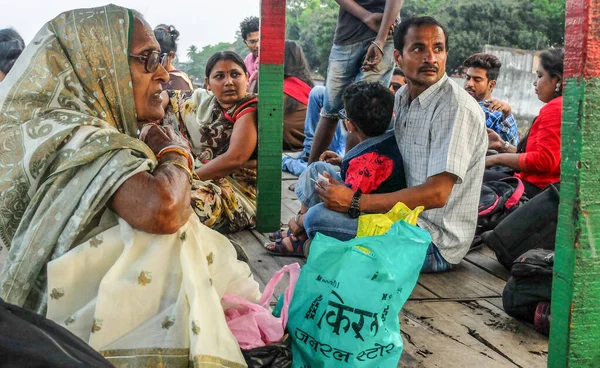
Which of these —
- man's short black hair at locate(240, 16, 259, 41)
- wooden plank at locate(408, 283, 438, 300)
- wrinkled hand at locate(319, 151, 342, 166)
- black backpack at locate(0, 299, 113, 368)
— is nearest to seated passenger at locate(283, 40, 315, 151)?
man's short black hair at locate(240, 16, 259, 41)

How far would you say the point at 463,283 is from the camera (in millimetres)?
2973

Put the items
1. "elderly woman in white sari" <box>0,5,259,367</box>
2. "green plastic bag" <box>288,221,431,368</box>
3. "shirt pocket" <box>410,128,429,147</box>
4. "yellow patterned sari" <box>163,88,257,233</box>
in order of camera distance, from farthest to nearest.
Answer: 1. "yellow patterned sari" <box>163,88,257,233</box>
2. "shirt pocket" <box>410,128,429,147</box>
3. "green plastic bag" <box>288,221,431,368</box>
4. "elderly woman in white sari" <box>0,5,259,367</box>

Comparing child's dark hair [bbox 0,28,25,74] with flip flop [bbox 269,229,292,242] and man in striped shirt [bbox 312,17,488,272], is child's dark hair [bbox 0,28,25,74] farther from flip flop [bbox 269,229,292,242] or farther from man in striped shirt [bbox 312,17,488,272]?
man in striped shirt [bbox 312,17,488,272]

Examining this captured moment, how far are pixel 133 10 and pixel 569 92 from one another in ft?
4.27

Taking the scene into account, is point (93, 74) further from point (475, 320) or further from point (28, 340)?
point (475, 320)

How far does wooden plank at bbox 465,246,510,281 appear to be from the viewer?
3.16 meters

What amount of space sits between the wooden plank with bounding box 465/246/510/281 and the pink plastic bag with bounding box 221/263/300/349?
159 cm

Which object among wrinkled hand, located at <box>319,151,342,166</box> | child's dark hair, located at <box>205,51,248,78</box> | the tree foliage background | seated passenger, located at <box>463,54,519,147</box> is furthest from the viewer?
the tree foliage background

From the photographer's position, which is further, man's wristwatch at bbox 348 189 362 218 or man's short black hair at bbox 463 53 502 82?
man's short black hair at bbox 463 53 502 82

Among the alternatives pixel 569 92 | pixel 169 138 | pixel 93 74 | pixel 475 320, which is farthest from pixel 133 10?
pixel 475 320

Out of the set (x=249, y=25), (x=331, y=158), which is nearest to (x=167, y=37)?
(x=249, y=25)

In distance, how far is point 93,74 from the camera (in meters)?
1.85

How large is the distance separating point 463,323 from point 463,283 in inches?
20.4

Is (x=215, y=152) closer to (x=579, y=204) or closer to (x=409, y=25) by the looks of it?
(x=409, y=25)
